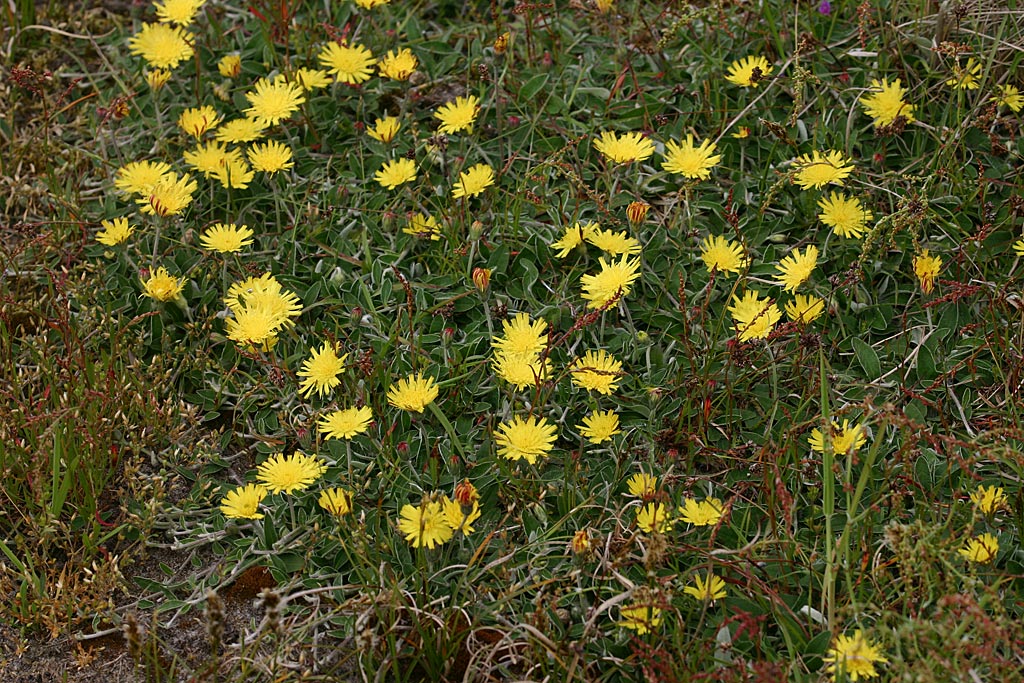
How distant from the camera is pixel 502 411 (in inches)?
103

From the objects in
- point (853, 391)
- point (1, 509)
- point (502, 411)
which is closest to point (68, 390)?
point (1, 509)

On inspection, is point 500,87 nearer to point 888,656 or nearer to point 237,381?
point 237,381

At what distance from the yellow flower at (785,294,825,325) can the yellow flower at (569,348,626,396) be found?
17.4 inches

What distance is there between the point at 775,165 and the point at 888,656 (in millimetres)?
1506

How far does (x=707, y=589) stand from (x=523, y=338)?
0.77 meters

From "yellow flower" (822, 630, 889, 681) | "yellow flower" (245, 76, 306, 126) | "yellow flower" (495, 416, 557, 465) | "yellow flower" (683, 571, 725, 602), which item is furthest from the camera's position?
"yellow flower" (245, 76, 306, 126)

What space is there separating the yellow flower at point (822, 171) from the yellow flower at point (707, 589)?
3.71ft

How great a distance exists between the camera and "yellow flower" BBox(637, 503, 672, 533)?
2.21 m

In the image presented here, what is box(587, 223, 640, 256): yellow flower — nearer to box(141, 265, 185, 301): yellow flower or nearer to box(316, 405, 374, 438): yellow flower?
box(316, 405, 374, 438): yellow flower

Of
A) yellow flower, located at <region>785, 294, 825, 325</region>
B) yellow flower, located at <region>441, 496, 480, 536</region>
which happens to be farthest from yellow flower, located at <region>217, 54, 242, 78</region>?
yellow flower, located at <region>785, 294, 825, 325</region>

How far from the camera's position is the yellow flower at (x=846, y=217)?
2.77 metres

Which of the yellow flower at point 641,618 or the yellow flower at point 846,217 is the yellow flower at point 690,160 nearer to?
the yellow flower at point 846,217

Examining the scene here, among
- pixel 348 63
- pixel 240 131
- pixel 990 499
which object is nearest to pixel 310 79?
pixel 348 63

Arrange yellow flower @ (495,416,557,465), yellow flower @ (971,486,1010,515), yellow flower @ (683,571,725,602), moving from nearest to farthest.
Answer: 1. yellow flower @ (683,571,725,602)
2. yellow flower @ (971,486,1010,515)
3. yellow flower @ (495,416,557,465)
